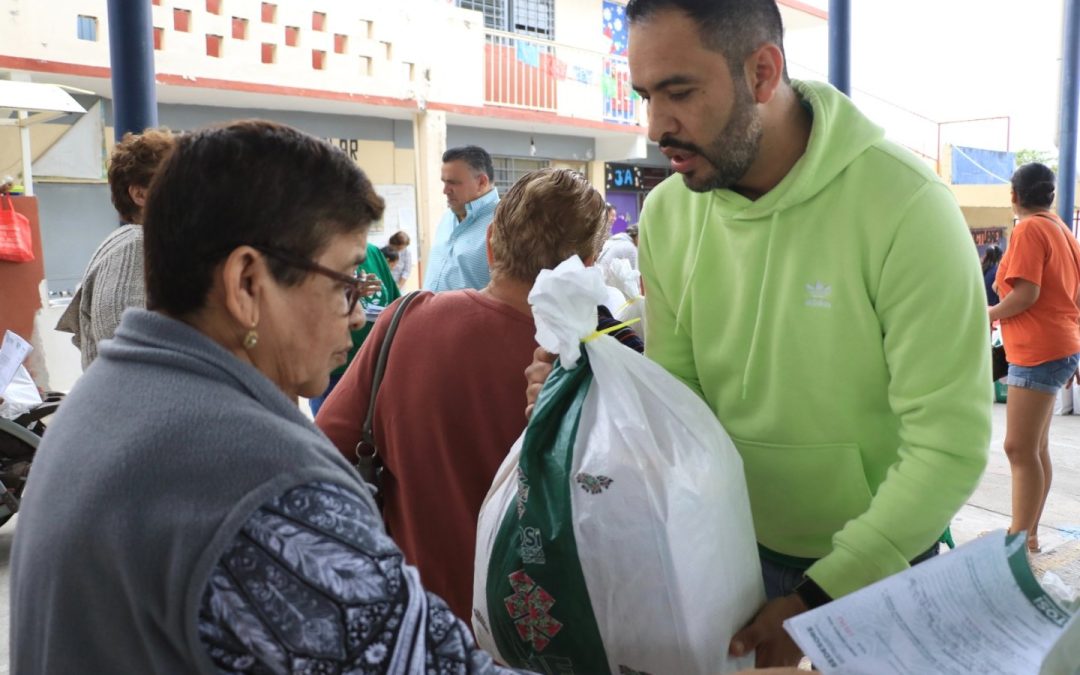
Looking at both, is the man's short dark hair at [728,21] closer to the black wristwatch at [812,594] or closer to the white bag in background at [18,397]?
the black wristwatch at [812,594]

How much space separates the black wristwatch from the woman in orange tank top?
9.66ft

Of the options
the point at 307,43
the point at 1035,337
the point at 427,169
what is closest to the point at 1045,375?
the point at 1035,337

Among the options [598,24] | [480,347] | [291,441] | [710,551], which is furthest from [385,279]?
[598,24]

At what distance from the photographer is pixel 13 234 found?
558cm

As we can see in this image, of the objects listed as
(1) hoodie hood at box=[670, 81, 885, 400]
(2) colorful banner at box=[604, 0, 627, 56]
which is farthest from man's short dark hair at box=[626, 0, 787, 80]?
(2) colorful banner at box=[604, 0, 627, 56]

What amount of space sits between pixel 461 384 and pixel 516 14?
1307cm

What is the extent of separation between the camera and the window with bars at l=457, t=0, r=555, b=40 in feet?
44.8

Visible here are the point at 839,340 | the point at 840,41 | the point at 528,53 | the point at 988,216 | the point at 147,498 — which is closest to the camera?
the point at 147,498

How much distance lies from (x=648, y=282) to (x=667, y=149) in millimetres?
270

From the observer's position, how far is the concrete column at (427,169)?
11688mm

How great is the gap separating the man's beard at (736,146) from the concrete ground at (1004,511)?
8.64 feet

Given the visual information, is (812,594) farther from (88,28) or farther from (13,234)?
(88,28)

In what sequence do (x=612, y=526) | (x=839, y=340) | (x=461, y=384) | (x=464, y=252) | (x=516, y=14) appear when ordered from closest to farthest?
(x=612, y=526) < (x=839, y=340) < (x=461, y=384) < (x=464, y=252) < (x=516, y=14)

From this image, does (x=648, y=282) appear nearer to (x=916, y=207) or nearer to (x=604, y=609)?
(x=916, y=207)
